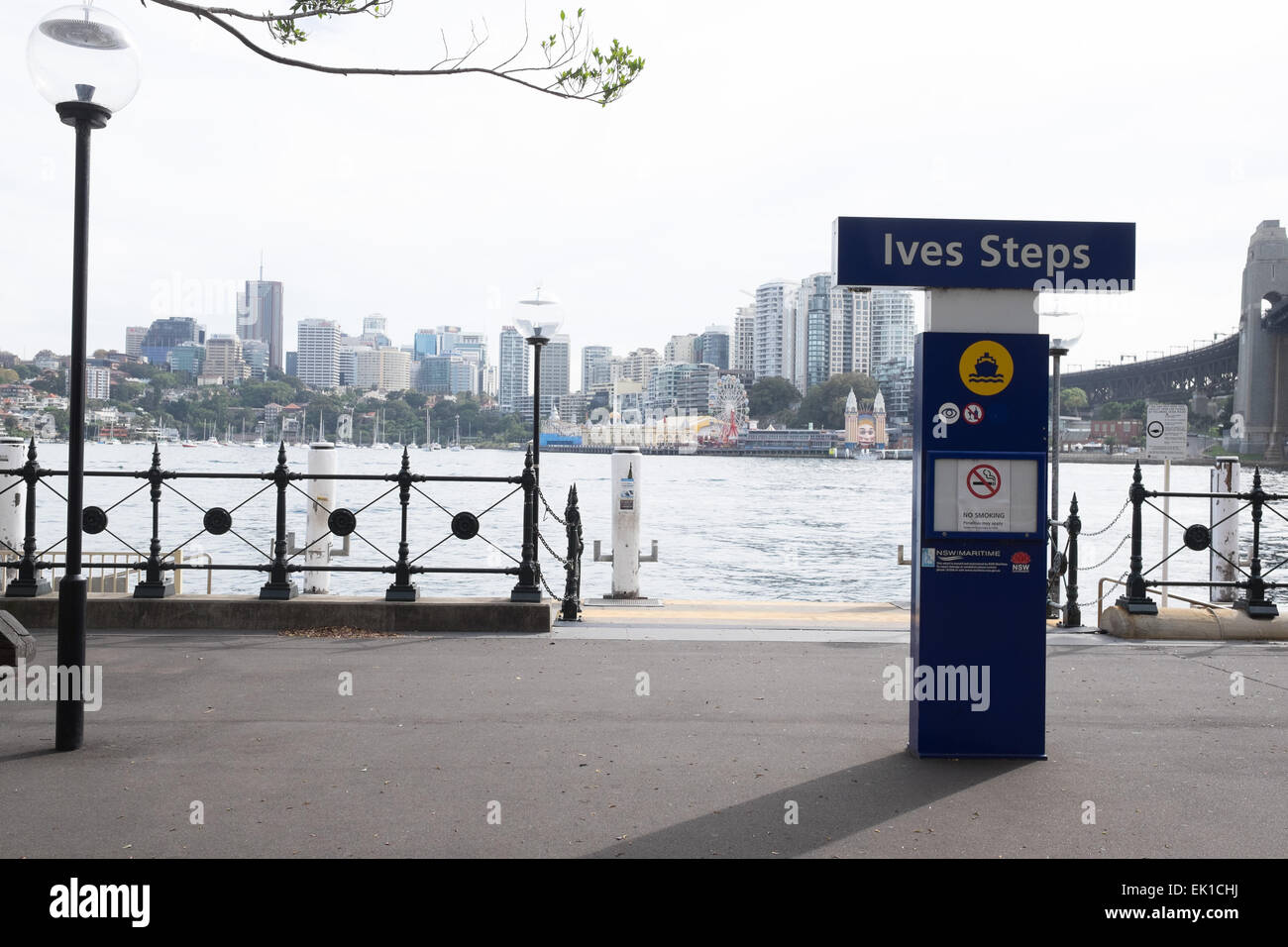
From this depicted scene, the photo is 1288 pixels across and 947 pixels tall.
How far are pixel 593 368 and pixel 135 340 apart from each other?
371ft

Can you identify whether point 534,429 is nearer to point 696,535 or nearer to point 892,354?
point 696,535

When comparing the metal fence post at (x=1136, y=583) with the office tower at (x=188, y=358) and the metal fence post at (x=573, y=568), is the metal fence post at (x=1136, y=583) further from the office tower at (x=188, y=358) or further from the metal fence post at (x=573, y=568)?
the office tower at (x=188, y=358)

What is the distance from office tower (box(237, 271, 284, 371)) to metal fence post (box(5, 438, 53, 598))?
6798 cm

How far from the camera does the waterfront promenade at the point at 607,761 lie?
476 centimetres

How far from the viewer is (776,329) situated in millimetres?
170375

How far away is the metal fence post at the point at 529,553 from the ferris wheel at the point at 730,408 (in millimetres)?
144841

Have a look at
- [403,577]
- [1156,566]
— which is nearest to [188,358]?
[403,577]

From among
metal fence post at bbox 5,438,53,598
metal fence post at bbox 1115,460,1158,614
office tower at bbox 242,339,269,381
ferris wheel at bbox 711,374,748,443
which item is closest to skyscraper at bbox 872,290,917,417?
ferris wheel at bbox 711,374,748,443

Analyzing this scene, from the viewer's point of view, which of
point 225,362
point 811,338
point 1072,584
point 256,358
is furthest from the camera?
point 811,338

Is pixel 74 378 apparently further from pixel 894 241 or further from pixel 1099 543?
pixel 1099 543

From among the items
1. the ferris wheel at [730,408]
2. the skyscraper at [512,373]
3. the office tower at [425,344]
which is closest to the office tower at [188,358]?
the skyscraper at [512,373]

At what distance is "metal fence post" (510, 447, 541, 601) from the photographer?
10344 mm
